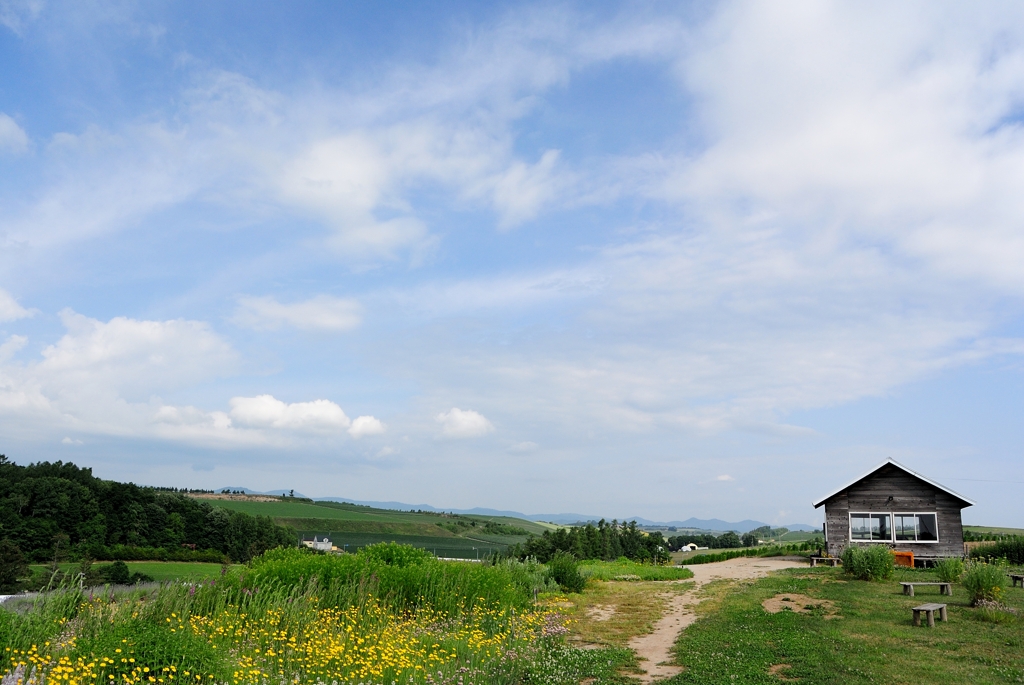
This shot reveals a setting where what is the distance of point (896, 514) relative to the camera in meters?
25.8

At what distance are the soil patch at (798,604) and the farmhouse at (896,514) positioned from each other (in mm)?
10647

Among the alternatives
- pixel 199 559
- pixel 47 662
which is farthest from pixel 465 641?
pixel 199 559

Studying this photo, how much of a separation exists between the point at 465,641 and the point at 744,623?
711cm

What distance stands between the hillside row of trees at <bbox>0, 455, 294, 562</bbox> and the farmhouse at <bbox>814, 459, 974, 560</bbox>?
28633mm

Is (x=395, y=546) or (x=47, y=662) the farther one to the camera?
(x=395, y=546)

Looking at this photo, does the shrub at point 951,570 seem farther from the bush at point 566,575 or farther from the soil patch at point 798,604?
the bush at point 566,575

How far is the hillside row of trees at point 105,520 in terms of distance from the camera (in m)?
38.6

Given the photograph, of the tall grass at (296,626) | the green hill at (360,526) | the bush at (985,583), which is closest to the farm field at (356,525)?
the green hill at (360,526)

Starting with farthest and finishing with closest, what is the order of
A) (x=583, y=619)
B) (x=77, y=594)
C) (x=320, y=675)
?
(x=583, y=619)
(x=77, y=594)
(x=320, y=675)

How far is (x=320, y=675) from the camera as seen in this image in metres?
7.24

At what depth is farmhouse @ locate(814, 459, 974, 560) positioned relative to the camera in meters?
25.1

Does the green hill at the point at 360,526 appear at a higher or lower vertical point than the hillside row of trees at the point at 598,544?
lower

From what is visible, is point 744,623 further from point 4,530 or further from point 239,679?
point 4,530

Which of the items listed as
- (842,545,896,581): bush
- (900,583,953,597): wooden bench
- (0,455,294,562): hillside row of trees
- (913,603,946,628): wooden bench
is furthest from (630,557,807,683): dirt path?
(0,455,294,562): hillside row of trees
